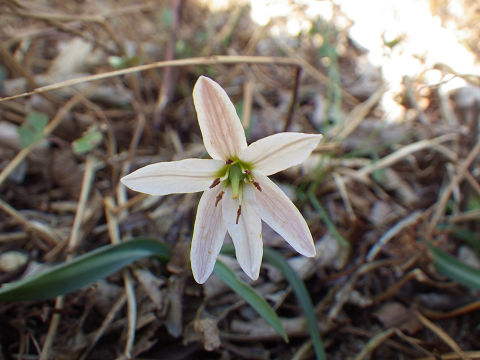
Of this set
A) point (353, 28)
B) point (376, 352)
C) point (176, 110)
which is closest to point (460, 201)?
point (376, 352)

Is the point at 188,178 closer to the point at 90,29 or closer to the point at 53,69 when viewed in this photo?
the point at 90,29

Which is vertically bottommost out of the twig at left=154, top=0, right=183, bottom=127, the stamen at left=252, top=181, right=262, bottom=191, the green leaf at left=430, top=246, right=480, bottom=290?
the green leaf at left=430, top=246, right=480, bottom=290

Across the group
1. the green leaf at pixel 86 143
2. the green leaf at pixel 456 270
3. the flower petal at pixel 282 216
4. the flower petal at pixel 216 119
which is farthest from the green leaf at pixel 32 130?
the green leaf at pixel 456 270

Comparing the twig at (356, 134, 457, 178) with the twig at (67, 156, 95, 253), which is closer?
the twig at (67, 156, 95, 253)

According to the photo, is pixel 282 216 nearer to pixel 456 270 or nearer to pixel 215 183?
pixel 215 183

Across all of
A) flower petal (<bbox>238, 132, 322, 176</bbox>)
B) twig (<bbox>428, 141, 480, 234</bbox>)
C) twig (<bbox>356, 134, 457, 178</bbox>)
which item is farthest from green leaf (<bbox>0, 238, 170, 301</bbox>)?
twig (<bbox>428, 141, 480, 234</bbox>)

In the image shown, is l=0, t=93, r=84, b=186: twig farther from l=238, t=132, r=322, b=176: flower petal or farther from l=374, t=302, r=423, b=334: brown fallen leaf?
l=374, t=302, r=423, b=334: brown fallen leaf

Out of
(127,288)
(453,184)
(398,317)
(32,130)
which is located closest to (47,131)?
(32,130)
